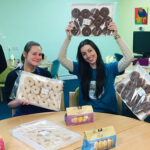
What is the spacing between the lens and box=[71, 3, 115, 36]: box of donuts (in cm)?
197

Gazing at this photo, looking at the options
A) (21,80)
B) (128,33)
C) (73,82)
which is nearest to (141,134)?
(21,80)

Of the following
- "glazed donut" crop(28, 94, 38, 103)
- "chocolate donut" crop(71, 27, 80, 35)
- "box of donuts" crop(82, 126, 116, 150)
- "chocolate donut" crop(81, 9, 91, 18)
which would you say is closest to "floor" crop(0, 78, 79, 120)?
"glazed donut" crop(28, 94, 38, 103)

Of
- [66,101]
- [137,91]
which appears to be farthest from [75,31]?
[66,101]

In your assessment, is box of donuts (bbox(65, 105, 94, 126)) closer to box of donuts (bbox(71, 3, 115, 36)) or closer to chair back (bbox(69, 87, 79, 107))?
chair back (bbox(69, 87, 79, 107))

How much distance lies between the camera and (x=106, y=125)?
1560 millimetres

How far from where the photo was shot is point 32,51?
2107mm

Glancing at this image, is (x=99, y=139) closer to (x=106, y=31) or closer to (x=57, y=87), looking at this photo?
(x=57, y=87)

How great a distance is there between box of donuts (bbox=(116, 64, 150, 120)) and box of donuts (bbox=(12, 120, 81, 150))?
52 cm

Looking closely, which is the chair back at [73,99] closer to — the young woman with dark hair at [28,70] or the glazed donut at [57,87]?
the young woman with dark hair at [28,70]

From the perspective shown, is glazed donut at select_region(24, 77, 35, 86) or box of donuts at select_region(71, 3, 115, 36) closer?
glazed donut at select_region(24, 77, 35, 86)

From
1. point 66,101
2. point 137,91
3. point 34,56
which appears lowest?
point 66,101

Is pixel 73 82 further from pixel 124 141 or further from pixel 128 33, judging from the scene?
pixel 124 141

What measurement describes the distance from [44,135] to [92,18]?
1140mm

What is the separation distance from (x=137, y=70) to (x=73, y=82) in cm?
451
